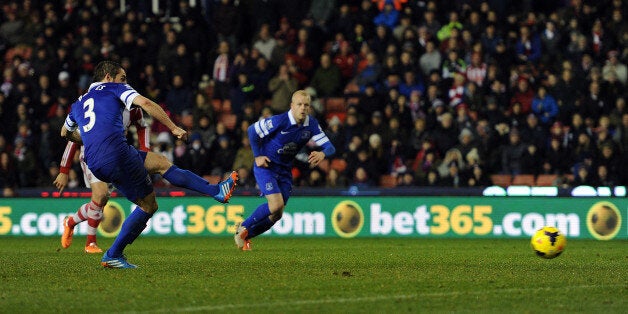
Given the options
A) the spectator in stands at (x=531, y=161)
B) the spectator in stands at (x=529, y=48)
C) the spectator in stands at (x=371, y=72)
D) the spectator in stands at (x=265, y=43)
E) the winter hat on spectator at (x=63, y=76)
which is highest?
the spectator in stands at (x=265, y=43)

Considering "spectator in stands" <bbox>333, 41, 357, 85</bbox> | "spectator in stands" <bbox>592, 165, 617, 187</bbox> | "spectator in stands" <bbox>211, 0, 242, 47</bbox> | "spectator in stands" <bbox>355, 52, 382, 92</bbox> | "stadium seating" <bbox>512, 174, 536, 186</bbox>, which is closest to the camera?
"spectator in stands" <bbox>592, 165, 617, 187</bbox>

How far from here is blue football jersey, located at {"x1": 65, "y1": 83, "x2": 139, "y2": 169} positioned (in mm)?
11031

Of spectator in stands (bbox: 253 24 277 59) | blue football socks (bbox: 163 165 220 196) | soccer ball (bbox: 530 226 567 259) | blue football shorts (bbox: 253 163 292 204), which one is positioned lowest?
soccer ball (bbox: 530 226 567 259)

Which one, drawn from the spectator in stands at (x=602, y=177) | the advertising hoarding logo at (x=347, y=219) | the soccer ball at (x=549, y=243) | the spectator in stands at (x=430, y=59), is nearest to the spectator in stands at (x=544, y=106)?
the spectator in stands at (x=602, y=177)

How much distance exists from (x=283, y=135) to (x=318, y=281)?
4.04m

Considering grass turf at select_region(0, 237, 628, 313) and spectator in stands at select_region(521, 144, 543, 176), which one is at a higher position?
spectator in stands at select_region(521, 144, 543, 176)

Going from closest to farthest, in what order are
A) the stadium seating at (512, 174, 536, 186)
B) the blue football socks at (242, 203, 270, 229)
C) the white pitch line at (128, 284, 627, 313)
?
1. the white pitch line at (128, 284, 627, 313)
2. the blue football socks at (242, 203, 270, 229)
3. the stadium seating at (512, 174, 536, 186)

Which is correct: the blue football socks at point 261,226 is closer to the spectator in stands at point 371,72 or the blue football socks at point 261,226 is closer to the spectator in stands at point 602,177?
the spectator in stands at point 602,177

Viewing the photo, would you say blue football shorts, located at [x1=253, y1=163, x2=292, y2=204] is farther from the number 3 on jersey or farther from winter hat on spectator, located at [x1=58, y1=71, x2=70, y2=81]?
winter hat on spectator, located at [x1=58, y1=71, x2=70, y2=81]

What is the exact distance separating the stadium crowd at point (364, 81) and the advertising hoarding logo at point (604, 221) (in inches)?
29.9


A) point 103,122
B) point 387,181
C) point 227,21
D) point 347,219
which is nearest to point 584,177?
point 387,181

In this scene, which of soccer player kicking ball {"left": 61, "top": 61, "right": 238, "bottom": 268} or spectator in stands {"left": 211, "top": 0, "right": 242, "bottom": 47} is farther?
spectator in stands {"left": 211, "top": 0, "right": 242, "bottom": 47}

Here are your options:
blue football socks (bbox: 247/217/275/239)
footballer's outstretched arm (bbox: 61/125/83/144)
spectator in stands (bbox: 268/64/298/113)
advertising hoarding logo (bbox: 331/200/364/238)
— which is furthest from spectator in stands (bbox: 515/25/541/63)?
footballer's outstretched arm (bbox: 61/125/83/144)

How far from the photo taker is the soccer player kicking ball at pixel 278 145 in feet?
45.8
